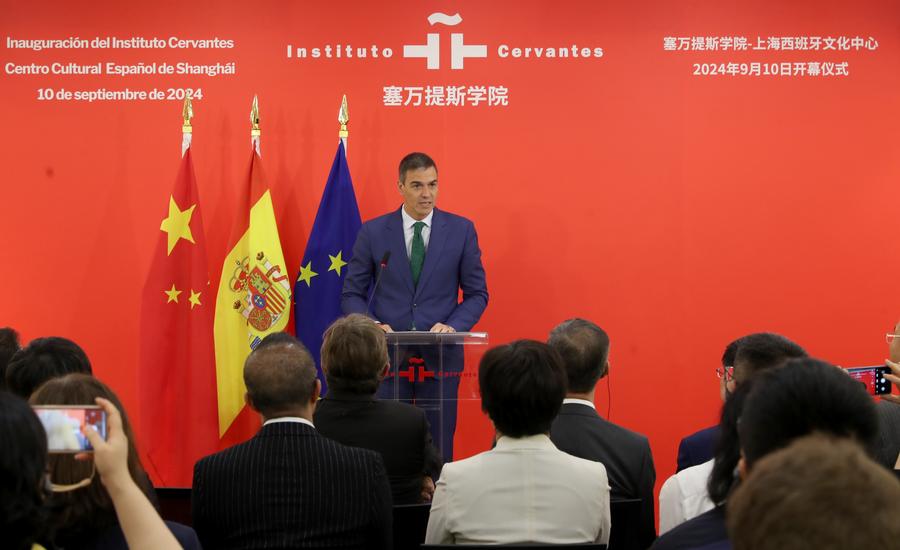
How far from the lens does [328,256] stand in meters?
5.72

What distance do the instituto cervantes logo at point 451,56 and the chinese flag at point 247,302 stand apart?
2.66ft

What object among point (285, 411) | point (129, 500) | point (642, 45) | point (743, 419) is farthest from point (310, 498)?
point (642, 45)

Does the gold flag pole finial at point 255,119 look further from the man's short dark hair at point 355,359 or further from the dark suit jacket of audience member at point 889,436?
the dark suit jacket of audience member at point 889,436

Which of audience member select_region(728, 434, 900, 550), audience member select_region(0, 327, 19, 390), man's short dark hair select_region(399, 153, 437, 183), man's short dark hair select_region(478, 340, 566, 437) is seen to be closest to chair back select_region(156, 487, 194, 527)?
man's short dark hair select_region(478, 340, 566, 437)

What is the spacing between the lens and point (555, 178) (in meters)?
5.95

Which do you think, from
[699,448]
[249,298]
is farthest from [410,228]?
[699,448]

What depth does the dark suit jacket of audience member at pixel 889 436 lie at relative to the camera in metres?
3.31

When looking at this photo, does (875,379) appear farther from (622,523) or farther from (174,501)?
(174,501)

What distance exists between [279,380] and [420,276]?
2.67m

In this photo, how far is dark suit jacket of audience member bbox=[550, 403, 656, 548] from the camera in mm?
3080

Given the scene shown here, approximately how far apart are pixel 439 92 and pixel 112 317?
2392mm

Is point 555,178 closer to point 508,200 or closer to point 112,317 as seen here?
point 508,200

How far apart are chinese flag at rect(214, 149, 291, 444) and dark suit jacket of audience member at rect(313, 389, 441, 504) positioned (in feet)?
8.05

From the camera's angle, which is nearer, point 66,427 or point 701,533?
Answer: point 66,427
